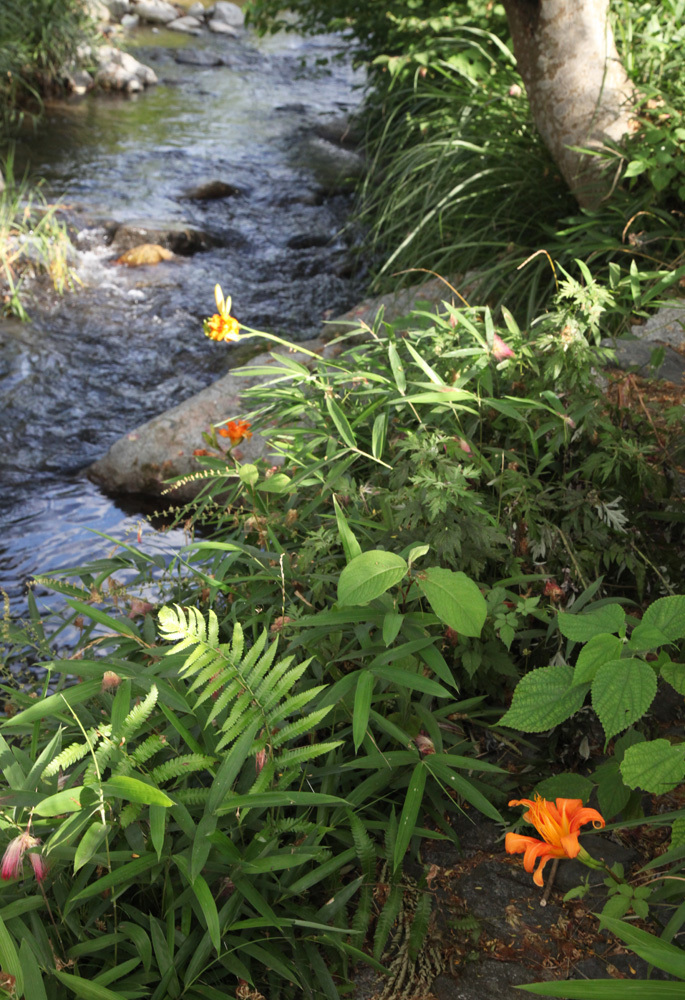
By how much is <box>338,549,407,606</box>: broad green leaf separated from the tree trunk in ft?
8.77

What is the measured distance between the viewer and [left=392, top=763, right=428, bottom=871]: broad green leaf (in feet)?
4.17

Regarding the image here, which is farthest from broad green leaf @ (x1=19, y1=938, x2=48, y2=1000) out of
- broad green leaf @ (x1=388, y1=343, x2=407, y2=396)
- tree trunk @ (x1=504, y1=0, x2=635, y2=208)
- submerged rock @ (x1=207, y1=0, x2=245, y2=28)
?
submerged rock @ (x1=207, y1=0, x2=245, y2=28)

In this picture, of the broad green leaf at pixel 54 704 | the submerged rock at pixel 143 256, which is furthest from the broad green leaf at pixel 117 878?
the submerged rock at pixel 143 256

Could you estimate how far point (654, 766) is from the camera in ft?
3.51

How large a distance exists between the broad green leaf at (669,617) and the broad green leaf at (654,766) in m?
0.17

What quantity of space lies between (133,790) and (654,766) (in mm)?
723

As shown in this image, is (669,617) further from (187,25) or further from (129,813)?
(187,25)

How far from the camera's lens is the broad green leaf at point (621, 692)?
1.09m

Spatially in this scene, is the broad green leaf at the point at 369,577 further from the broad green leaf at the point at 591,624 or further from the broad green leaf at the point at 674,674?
the broad green leaf at the point at 674,674

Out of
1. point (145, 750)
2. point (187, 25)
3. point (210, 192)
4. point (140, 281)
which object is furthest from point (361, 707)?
point (187, 25)

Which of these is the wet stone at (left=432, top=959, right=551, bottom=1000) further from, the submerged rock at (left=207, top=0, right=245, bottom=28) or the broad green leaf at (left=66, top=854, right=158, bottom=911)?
the submerged rock at (left=207, top=0, right=245, bottom=28)

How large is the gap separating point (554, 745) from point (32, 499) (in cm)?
300

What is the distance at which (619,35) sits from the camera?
3.80 m

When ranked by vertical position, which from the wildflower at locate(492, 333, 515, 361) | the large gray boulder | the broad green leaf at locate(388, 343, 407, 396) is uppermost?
the wildflower at locate(492, 333, 515, 361)
